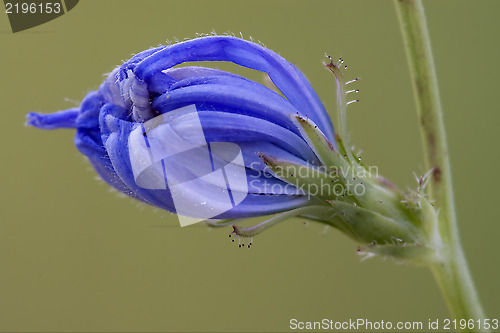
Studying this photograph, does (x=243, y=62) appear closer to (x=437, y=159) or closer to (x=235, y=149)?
(x=235, y=149)

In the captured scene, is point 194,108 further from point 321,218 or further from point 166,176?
point 321,218

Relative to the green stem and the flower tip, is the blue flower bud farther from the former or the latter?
the green stem

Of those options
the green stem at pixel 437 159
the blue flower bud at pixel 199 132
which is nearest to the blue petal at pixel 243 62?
the blue flower bud at pixel 199 132

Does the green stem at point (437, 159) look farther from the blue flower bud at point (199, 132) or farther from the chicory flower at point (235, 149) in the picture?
the blue flower bud at point (199, 132)

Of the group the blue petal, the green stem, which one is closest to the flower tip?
the blue petal

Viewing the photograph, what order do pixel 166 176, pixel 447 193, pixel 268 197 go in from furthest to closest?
pixel 447 193
pixel 268 197
pixel 166 176

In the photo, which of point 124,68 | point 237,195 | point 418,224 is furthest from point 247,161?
point 418,224
